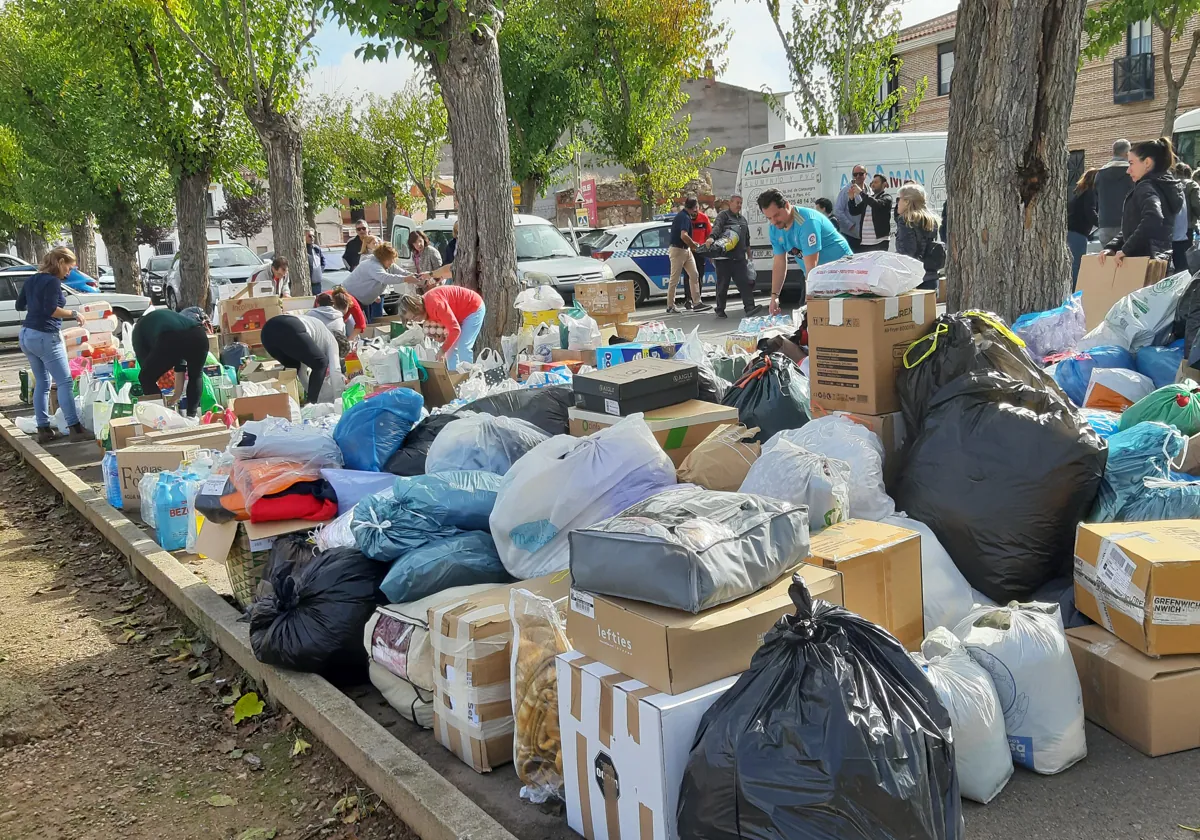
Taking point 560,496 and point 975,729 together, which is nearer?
point 975,729

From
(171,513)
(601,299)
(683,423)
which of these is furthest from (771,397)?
(601,299)

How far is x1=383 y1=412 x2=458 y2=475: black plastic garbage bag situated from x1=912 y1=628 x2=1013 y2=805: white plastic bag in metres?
2.79

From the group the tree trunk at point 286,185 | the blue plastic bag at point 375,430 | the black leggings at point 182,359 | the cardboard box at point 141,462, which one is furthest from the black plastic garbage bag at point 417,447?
the tree trunk at point 286,185

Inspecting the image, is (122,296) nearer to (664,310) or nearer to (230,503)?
(664,310)

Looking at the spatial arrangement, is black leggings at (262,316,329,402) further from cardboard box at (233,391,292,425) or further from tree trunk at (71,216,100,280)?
tree trunk at (71,216,100,280)

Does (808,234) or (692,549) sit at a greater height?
(808,234)

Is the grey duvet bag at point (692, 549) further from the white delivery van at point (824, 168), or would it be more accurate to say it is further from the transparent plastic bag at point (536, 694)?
the white delivery van at point (824, 168)

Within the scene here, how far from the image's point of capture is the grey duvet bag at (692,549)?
8.09 ft

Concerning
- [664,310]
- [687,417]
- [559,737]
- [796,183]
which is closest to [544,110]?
[664,310]

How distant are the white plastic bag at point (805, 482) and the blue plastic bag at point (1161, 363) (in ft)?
7.50

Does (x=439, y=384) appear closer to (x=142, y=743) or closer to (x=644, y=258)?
(x=142, y=743)

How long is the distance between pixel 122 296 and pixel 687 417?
17995mm

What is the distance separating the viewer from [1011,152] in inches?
216

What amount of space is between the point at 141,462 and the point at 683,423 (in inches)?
156
